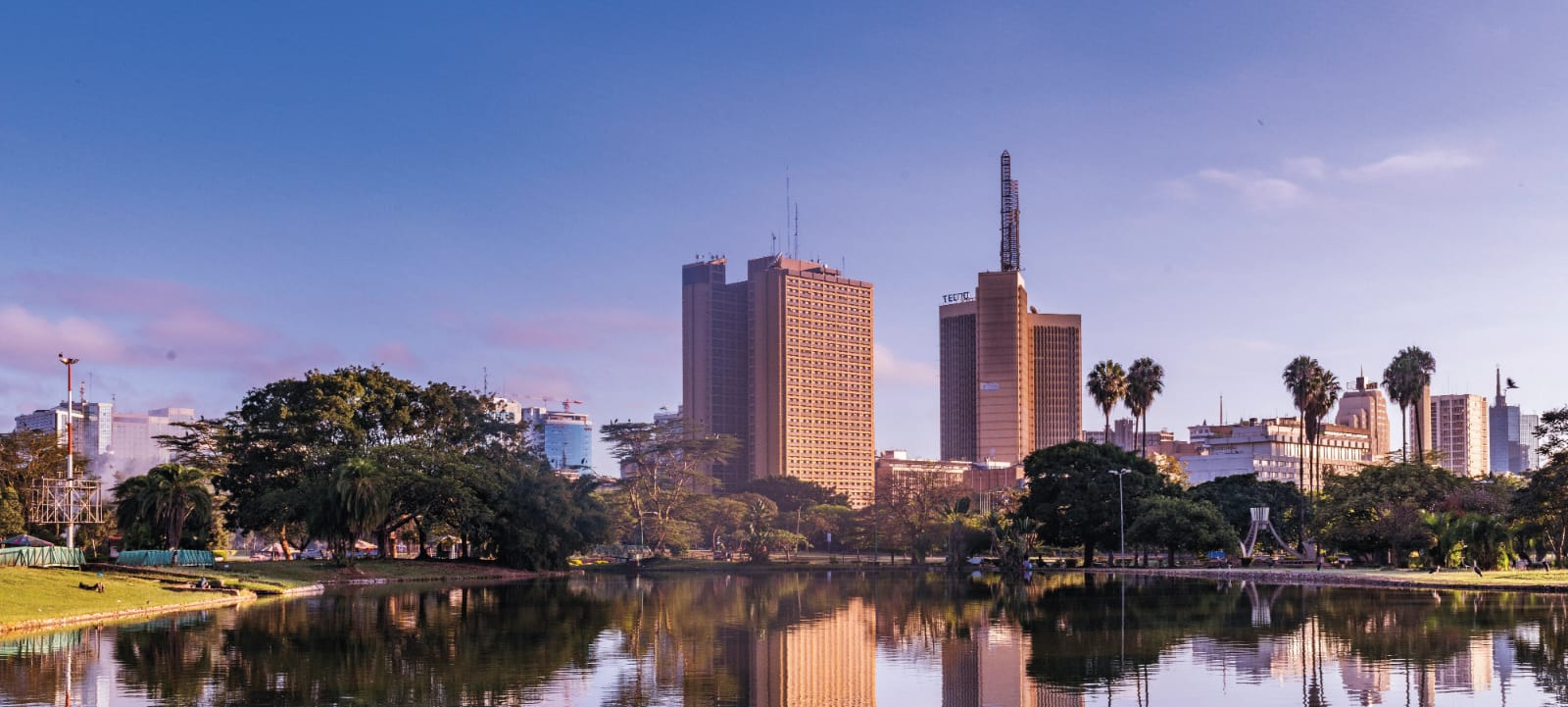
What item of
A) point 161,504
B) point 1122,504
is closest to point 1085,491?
point 1122,504

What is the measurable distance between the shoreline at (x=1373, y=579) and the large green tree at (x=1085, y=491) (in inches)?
339

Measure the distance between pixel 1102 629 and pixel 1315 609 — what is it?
1237cm

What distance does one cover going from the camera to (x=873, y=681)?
2739cm

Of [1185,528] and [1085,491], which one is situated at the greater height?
[1085,491]

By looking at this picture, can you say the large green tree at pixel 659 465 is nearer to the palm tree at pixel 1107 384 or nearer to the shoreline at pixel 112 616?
the palm tree at pixel 1107 384

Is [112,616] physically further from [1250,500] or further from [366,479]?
[1250,500]

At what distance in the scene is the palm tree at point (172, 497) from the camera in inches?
2810

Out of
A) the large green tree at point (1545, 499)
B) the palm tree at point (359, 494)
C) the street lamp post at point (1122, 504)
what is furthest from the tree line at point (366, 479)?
the large green tree at point (1545, 499)

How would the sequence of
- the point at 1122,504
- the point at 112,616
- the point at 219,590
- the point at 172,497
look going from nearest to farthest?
the point at 112,616 < the point at 219,590 < the point at 172,497 < the point at 1122,504

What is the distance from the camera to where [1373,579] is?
224 ft

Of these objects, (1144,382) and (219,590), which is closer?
(219,590)

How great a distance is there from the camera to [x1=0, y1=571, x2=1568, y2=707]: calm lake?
24984 mm

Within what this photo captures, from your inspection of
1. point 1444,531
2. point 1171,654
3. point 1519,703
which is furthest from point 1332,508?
point 1519,703

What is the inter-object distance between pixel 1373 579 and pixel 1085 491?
29.7 m
